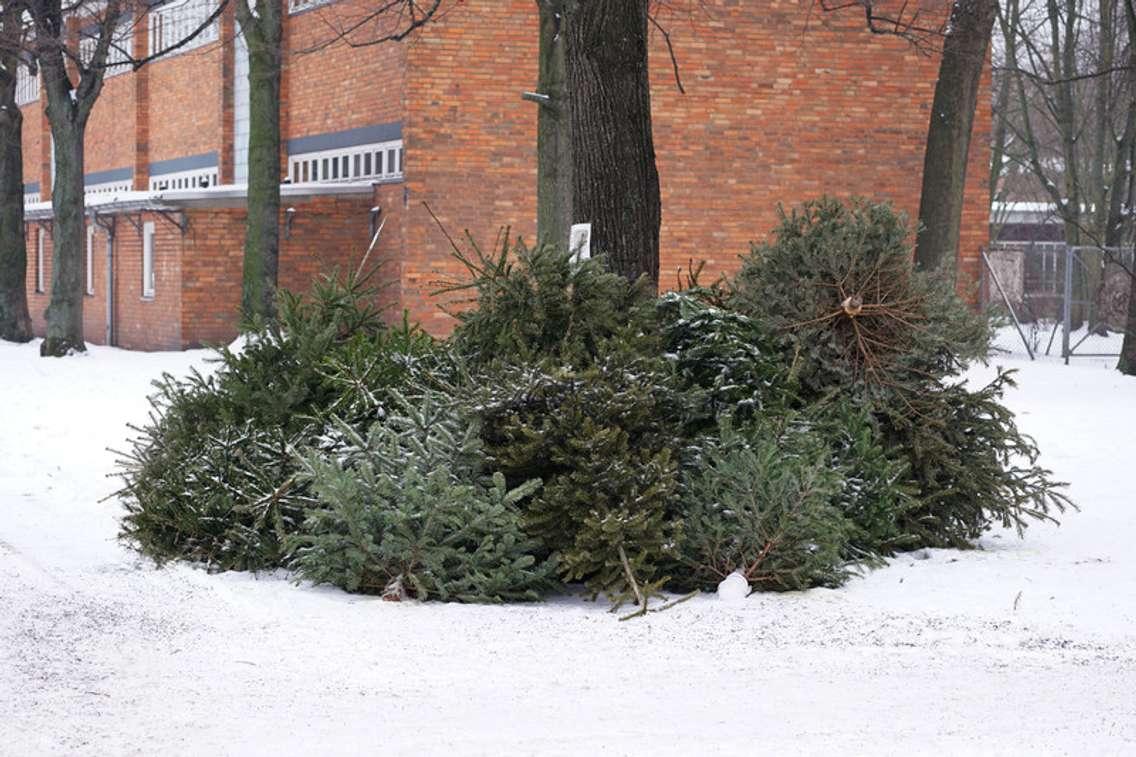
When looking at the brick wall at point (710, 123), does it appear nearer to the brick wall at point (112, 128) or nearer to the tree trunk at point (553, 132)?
the tree trunk at point (553, 132)

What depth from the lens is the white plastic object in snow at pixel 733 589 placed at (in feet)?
27.9

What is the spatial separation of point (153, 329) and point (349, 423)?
23.7m

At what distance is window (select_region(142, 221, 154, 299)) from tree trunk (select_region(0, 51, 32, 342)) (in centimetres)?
232

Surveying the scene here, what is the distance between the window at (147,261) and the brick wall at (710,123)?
7431 mm

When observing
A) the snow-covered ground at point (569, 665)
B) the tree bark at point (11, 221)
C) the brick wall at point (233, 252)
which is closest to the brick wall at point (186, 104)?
the tree bark at point (11, 221)

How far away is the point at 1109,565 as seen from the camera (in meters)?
9.72

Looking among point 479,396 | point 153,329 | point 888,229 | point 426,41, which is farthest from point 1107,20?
point 479,396

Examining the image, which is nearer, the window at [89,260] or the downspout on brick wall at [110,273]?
the downspout on brick wall at [110,273]

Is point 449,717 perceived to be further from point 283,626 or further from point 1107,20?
point 1107,20

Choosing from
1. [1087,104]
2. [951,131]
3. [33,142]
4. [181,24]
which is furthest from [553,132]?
[33,142]

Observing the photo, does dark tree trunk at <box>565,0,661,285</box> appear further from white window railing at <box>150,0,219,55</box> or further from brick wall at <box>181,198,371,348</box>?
white window railing at <box>150,0,219,55</box>

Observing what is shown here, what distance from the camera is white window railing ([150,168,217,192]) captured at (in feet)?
123

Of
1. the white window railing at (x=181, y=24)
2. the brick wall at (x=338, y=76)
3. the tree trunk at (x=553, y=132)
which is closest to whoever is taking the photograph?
the tree trunk at (x=553, y=132)

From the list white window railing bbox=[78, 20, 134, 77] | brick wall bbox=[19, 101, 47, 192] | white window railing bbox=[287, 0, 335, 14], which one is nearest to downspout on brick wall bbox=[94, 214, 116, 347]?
white window railing bbox=[78, 20, 134, 77]
